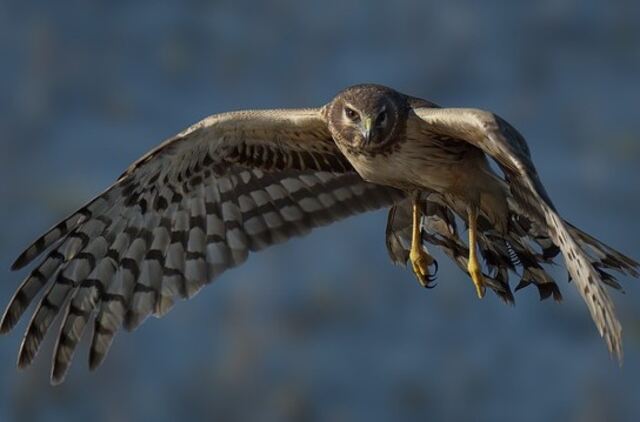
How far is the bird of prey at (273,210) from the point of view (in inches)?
438

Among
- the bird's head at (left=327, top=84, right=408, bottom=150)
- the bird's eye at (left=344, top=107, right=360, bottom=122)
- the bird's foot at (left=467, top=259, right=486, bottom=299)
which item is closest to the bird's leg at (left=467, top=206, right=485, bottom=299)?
the bird's foot at (left=467, top=259, right=486, bottom=299)

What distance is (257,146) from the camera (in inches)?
466

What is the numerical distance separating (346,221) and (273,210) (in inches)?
134

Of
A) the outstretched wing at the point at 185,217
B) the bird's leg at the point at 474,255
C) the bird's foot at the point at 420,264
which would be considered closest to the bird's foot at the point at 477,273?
the bird's leg at the point at 474,255

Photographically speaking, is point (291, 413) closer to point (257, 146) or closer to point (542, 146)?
point (257, 146)

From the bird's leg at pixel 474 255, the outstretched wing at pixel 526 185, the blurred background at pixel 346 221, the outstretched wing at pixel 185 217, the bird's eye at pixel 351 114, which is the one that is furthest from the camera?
the blurred background at pixel 346 221

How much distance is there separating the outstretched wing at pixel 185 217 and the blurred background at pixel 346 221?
1.90 m

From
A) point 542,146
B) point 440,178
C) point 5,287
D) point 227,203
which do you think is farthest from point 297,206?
point 542,146

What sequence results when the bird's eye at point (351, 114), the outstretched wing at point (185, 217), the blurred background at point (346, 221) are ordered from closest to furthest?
the bird's eye at point (351, 114), the outstretched wing at point (185, 217), the blurred background at point (346, 221)

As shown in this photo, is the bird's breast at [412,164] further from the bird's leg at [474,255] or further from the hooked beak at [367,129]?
the bird's leg at [474,255]

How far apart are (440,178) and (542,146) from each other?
615 centimetres

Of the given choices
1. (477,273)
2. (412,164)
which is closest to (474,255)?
(477,273)

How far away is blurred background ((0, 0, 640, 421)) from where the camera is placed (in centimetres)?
1423

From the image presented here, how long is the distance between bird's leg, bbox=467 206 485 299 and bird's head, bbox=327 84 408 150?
557mm
